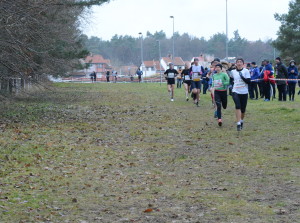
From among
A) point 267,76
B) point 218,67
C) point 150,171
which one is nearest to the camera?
point 150,171

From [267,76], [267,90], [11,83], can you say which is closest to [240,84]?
[11,83]

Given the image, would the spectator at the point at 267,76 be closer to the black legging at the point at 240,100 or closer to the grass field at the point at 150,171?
the grass field at the point at 150,171

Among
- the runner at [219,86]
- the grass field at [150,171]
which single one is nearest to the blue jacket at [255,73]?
the grass field at [150,171]

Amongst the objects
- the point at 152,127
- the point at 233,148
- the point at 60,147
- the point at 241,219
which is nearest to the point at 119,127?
the point at 152,127

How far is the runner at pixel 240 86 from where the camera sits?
1602 cm

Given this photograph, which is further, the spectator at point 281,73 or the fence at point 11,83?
the spectator at point 281,73

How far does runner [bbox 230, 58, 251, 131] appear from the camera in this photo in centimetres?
1602

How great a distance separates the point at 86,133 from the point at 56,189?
7534 mm

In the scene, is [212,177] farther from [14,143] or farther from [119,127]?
[119,127]

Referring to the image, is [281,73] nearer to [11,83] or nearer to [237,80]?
[237,80]

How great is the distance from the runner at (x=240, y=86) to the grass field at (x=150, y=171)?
0.58 metres

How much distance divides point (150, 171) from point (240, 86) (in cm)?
660

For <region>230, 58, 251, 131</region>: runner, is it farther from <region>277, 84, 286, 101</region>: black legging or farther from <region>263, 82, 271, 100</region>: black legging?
<region>263, 82, 271, 100</region>: black legging

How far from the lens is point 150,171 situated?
10.5 m
